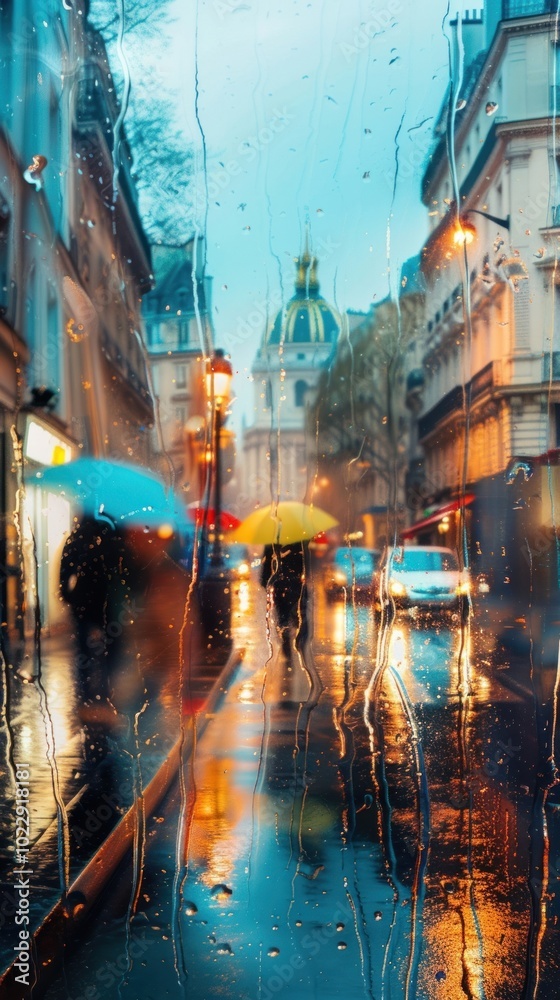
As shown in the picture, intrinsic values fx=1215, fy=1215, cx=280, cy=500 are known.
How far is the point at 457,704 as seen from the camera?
905 cm

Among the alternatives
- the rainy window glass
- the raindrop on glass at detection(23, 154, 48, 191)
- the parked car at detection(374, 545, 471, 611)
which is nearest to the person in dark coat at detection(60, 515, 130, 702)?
the rainy window glass

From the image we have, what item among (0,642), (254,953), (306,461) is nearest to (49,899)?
(254,953)

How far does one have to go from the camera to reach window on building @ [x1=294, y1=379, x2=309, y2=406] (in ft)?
69.4

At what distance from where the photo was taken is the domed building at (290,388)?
1631 centimetres

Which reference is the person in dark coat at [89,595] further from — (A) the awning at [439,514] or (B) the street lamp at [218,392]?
(A) the awning at [439,514]

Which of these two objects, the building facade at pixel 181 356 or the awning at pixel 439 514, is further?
the awning at pixel 439 514

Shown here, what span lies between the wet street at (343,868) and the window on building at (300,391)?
12.7m

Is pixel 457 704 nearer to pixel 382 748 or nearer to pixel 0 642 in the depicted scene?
pixel 382 748

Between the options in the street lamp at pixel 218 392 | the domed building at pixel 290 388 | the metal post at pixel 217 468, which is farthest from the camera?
the domed building at pixel 290 388

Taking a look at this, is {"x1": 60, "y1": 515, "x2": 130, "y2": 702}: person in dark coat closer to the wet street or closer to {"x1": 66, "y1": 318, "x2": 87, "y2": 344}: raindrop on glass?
the wet street

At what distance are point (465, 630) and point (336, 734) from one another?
9.56 m

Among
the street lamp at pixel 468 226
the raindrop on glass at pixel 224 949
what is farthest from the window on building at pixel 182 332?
the raindrop on glass at pixel 224 949

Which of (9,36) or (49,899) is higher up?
(9,36)

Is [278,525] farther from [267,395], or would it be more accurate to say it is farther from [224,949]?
[224,949]
